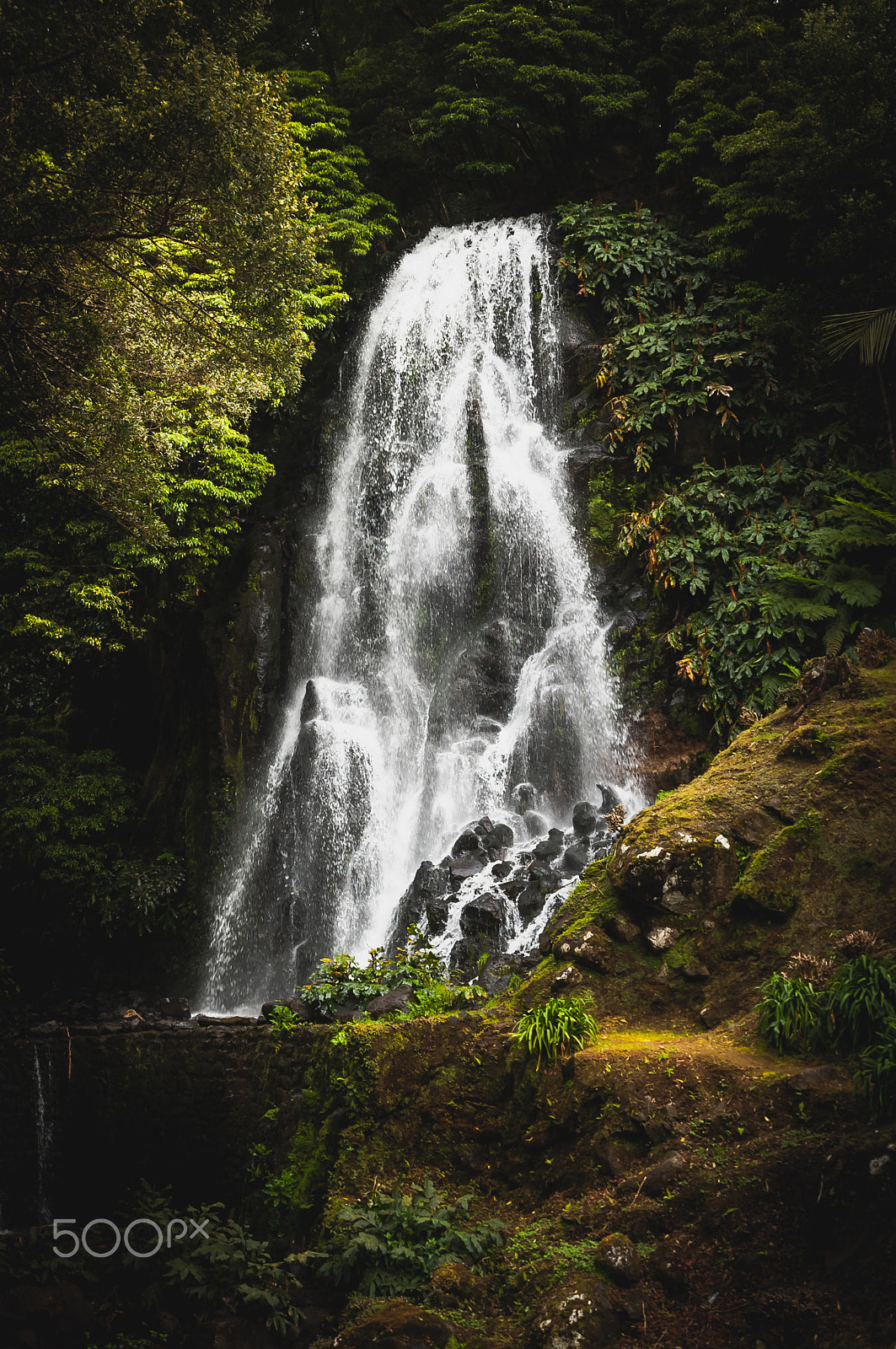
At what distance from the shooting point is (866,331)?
9.04m

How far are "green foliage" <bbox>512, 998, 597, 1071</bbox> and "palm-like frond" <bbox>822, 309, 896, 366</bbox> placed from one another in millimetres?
8005

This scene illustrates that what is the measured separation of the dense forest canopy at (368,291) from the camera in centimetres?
692

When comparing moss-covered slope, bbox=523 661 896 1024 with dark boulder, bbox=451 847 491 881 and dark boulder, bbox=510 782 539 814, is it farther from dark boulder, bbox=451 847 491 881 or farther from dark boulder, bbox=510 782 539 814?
dark boulder, bbox=510 782 539 814

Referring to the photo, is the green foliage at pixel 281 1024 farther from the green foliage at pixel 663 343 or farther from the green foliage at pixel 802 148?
the green foliage at pixel 802 148

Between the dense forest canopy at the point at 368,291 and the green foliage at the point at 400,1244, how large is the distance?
14.4 feet

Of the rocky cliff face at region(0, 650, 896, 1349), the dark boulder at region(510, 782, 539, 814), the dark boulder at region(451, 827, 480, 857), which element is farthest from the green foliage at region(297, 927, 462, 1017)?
the dark boulder at region(510, 782, 539, 814)

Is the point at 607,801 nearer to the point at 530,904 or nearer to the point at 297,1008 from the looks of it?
the point at 530,904

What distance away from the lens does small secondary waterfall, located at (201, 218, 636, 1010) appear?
35.2 ft

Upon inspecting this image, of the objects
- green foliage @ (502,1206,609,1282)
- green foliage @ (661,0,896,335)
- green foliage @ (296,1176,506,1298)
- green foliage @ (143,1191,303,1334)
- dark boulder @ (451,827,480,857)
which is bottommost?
green foliage @ (143,1191,303,1334)

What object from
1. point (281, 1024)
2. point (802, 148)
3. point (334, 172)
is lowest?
point (281, 1024)

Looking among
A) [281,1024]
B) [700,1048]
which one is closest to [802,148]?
[700,1048]

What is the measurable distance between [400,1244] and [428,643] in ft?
31.7

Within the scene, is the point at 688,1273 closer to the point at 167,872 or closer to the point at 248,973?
the point at 248,973

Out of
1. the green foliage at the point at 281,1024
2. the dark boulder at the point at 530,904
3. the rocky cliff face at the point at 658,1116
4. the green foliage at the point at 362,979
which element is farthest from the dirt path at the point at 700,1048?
the dark boulder at the point at 530,904
